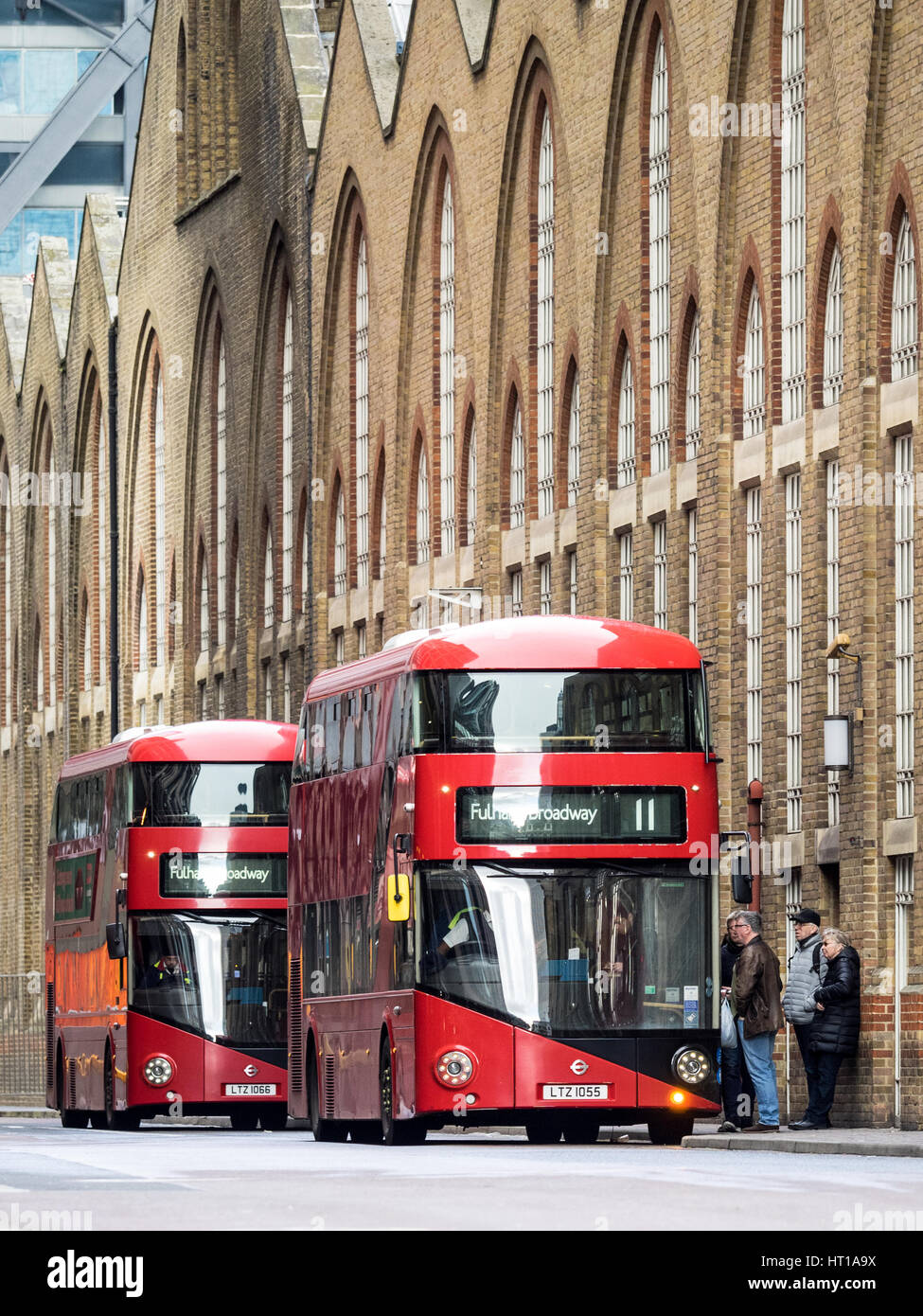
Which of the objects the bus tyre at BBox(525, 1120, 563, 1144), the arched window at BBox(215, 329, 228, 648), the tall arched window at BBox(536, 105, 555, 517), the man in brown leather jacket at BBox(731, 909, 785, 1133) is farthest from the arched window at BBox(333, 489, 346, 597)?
the man in brown leather jacket at BBox(731, 909, 785, 1133)

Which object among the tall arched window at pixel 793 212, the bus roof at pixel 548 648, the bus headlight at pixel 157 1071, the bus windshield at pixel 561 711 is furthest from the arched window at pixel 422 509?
the bus windshield at pixel 561 711

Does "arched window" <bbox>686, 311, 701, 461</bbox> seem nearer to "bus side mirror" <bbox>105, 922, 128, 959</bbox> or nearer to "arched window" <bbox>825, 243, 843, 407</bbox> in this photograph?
"arched window" <bbox>825, 243, 843, 407</bbox>

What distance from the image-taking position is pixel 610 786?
2505 centimetres

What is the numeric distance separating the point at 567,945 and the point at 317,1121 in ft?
18.8

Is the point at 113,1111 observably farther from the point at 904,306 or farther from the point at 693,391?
the point at 904,306

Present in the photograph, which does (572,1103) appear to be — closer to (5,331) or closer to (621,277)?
(621,277)

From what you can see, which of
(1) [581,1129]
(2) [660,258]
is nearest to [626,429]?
(2) [660,258]

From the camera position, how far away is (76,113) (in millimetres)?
92625

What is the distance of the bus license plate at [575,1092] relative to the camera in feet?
81.7

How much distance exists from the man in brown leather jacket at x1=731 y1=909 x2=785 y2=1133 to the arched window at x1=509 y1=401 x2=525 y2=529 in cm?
1473

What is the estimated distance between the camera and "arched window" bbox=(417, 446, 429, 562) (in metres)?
45.9

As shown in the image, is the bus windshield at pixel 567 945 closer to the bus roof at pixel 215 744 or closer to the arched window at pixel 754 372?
the arched window at pixel 754 372
